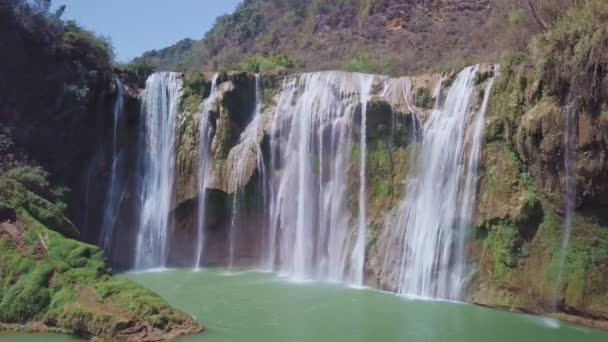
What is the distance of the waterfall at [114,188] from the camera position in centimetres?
2397

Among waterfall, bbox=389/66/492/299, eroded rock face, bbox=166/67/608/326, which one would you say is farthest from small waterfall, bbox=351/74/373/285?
waterfall, bbox=389/66/492/299

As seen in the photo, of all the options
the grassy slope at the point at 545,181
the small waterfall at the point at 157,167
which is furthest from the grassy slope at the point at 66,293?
the grassy slope at the point at 545,181

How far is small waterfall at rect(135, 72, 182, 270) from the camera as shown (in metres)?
24.0

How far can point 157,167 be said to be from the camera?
2477 centimetres

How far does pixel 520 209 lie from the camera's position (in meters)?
16.0

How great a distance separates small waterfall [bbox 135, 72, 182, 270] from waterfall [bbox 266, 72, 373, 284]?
427cm

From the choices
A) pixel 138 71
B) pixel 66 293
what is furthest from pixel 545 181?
pixel 138 71

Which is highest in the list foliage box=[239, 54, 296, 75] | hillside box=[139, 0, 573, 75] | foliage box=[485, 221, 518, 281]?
hillside box=[139, 0, 573, 75]

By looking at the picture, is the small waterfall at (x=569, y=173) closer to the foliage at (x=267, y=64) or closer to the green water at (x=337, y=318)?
the green water at (x=337, y=318)

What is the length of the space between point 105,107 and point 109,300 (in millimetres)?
13438

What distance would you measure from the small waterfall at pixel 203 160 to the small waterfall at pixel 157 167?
3.94ft

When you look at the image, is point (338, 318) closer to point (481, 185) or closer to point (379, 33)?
point (481, 185)

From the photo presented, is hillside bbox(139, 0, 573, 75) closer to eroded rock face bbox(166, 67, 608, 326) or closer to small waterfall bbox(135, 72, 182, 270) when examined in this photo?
small waterfall bbox(135, 72, 182, 270)

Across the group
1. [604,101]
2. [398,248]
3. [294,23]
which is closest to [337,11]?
[294,23]
